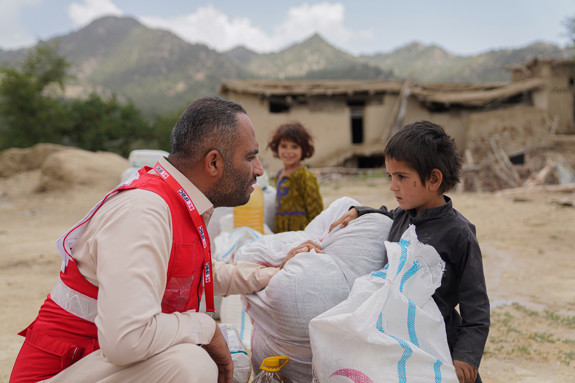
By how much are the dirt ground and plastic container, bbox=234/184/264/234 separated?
1.69 metres

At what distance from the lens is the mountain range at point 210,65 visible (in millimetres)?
40938

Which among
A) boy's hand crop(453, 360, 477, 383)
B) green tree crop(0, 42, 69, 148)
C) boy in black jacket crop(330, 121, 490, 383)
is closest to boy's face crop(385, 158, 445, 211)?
boy in black jacket crop(330, 121, 490, 383)

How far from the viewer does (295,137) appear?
3.73 m

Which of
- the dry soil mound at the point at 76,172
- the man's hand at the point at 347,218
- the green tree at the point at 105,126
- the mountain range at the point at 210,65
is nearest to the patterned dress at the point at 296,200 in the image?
the man's hand at the point at 347,218

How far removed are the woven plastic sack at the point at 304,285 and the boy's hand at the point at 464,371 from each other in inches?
18.3

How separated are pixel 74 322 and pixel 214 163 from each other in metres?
0.65

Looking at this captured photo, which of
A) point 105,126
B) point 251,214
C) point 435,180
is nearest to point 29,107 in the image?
point 105,126

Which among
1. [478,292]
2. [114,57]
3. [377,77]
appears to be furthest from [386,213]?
[114,57]

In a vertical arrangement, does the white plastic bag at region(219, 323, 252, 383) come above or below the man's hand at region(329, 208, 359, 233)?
below

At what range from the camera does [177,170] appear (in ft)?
4.89

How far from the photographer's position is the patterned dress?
360 centimetres

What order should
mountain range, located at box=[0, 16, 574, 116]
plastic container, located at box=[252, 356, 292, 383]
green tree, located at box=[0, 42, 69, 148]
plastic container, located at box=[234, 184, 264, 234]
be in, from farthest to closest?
mountain range, located at box=[0, 16, 574, 116], green tree, located at box=[0, 42, 69, 148], plastic container, located at box=[234, 184, 264, 234], plastic container, located at box=[252, 356, 292, 383]

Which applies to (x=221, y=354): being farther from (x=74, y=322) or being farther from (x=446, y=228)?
(x=446, y=228)

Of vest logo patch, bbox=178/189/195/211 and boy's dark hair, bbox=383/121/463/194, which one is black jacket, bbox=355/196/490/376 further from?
vest logo patch, bbox=178/189/195/211
